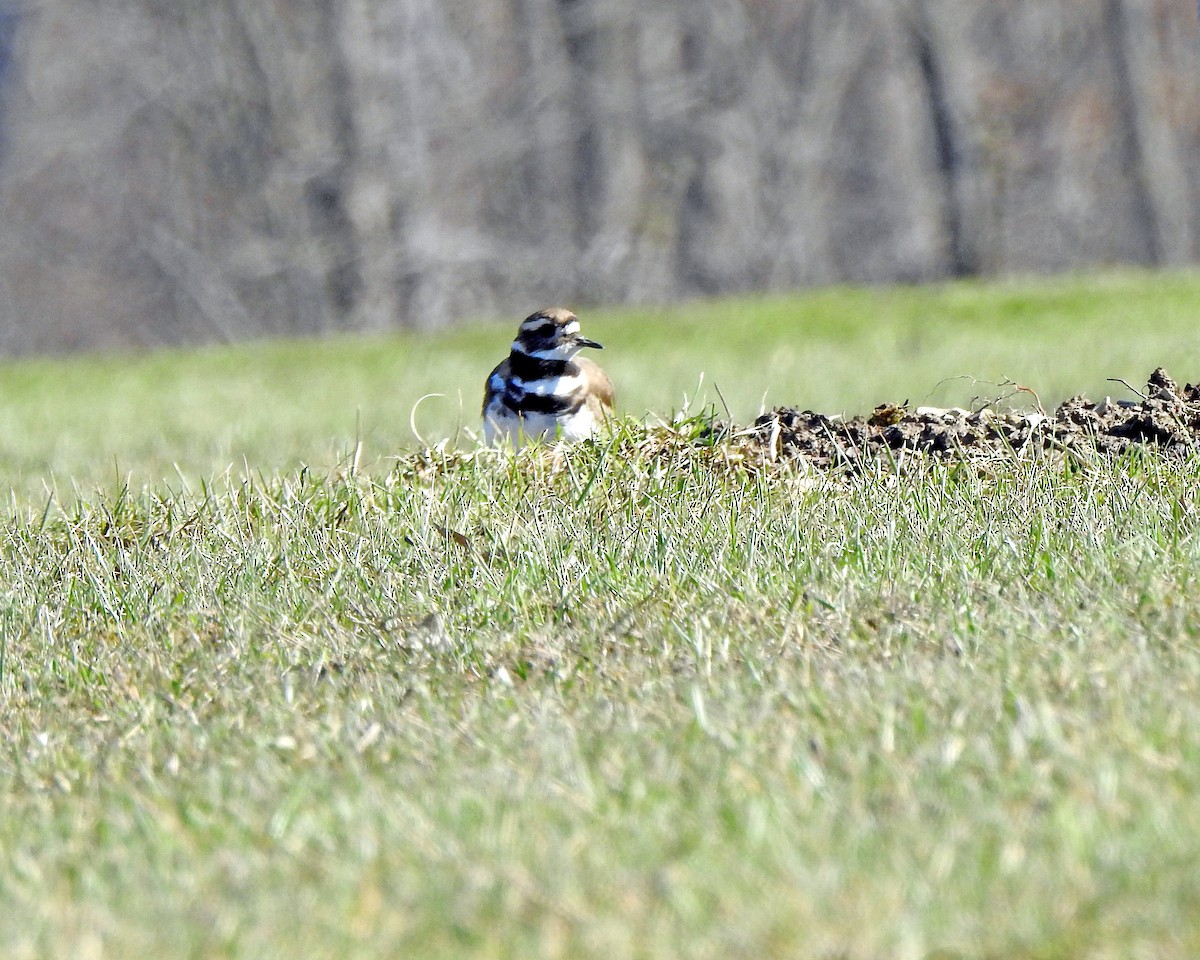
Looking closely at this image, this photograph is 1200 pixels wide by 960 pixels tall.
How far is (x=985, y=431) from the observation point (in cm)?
631

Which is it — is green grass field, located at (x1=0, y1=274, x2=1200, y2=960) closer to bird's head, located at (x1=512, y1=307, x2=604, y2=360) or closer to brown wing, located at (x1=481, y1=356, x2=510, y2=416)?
brown wing, located at (x1=481, y1=356, x2=510, y2=416)

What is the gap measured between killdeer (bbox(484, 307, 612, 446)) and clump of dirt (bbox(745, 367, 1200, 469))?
817mm

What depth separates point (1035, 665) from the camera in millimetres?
3664

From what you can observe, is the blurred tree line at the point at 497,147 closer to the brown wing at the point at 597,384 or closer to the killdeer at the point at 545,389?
the brown wing at the point at 597,384

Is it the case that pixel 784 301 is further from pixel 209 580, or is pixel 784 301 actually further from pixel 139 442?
pixel 209 580

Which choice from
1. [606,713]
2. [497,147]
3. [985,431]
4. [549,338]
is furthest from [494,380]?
[497,147]

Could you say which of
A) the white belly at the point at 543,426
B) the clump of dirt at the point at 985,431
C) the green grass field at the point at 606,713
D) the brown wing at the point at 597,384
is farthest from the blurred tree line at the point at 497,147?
the clump of dirt at the point at 985,431

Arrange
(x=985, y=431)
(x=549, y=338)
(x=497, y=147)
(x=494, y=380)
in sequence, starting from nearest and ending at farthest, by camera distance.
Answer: (x=985, y=431)
(x=549, y=338)
(x=494, y=380)
(x=497, y=147)

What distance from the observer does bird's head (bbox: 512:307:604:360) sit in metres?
7.09

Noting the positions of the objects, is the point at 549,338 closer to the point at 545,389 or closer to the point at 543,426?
the point at 545,389

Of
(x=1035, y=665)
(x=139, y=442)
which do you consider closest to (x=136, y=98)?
(x=139, y=442)

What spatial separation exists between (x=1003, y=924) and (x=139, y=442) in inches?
386

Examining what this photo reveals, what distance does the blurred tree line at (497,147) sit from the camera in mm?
20359

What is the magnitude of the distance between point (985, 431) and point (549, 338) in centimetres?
193
